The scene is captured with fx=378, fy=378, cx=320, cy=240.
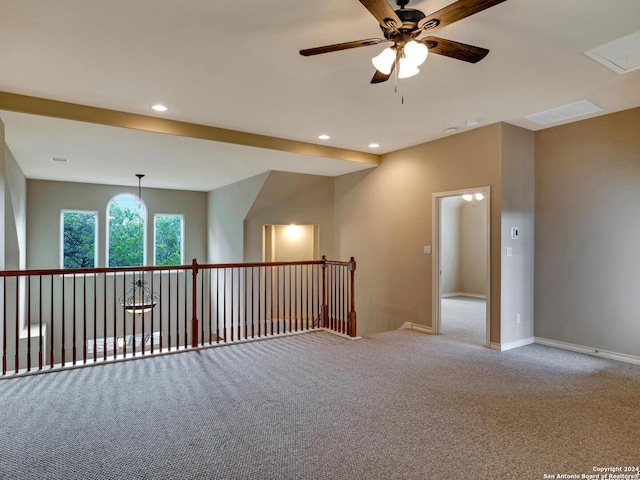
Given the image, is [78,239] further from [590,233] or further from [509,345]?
[590,233]

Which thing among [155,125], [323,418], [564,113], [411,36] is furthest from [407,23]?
[155,125]

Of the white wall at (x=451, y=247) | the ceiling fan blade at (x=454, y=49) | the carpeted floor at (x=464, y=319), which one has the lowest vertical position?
the carpeted floor at (x=464, y=319)

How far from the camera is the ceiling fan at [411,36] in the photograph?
6.42 feet

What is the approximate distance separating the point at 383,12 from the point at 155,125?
10.5 feet

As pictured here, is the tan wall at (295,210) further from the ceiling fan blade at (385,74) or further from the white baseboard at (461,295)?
the ceiling fan blade at (385,74)

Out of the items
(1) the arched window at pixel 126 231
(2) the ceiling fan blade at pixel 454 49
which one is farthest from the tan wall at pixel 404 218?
(1) the arched window at pixel 126 231

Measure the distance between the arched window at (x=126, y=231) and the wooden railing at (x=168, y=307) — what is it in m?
0.44

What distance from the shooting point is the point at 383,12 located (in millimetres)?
2016

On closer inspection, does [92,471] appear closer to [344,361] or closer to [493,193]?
[344,361]

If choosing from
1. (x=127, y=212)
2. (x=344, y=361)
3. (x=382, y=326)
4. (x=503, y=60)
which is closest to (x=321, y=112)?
(x=503, y=60)

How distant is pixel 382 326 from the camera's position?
6156 millimetres

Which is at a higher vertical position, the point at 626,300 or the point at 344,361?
the point at 626,300

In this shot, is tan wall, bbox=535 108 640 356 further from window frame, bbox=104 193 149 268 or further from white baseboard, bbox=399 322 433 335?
window frame, bbox=104 193 149 268

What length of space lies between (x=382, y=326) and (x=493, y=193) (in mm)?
2753
